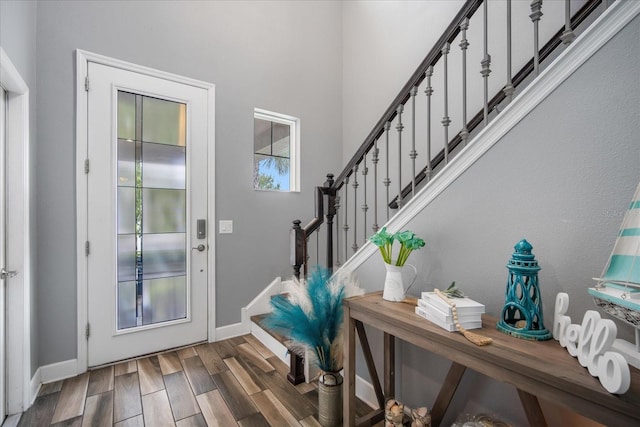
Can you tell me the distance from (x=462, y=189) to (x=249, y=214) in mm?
2146

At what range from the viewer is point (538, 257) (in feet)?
3.86

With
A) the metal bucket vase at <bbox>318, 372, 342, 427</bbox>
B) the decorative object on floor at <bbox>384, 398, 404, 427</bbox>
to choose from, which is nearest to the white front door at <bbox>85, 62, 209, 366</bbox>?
the metal bucket vase at <bbox>318, 372, 342, 427</bbox>

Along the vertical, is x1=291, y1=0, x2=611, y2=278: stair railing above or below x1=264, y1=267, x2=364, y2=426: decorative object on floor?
above

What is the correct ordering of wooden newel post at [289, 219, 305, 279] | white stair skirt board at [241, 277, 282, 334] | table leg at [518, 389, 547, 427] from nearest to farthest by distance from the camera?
table leg at [518, 389, 547, 427], wooden newel post at [289, 219, 305, 279], white stair skirt board at [241, 277, 282, 334]

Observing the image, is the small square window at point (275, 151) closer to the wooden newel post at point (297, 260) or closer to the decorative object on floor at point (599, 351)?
the wooden newel post at point (297, 260)

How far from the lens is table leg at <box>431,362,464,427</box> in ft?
4.42

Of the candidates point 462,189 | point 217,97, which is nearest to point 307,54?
point 217,97

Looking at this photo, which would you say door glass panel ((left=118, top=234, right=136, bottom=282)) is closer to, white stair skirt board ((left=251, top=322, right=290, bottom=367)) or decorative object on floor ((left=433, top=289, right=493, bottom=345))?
white stair skirt board ((left=251, top=322, right=290, bottom=367))

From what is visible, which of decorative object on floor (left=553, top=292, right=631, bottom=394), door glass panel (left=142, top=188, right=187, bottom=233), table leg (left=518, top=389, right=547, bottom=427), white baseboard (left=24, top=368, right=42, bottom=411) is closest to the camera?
decorative object on floor (left=553, top=292, right=631, bottom=394)

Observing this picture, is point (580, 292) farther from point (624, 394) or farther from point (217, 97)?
point (217, 97)

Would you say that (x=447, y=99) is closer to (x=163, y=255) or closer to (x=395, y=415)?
(x=395, y=415)

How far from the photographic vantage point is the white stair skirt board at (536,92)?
0.96 meters

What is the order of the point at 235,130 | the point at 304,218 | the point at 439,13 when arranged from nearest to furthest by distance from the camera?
the point at 439,13 → the point at 235,130 → the point at 304,218

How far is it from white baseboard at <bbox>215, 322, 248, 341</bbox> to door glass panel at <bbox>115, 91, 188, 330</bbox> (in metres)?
0.37
